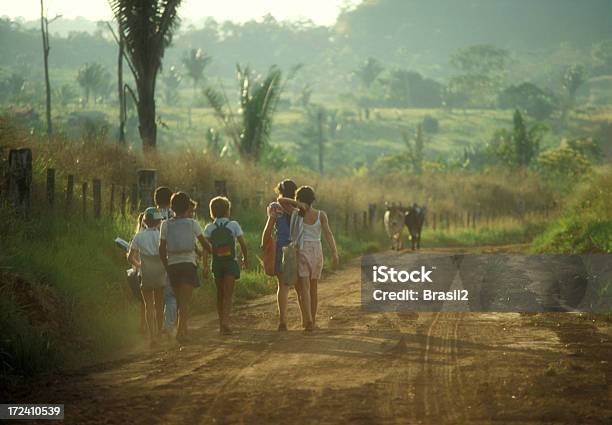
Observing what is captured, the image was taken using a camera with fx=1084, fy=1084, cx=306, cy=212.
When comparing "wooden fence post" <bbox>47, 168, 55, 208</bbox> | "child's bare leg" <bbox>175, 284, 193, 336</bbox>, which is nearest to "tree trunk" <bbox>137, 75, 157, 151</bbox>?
"wooden fence post" <bbox>47, 168, 55, 208</bbox>

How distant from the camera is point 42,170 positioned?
62.6ft

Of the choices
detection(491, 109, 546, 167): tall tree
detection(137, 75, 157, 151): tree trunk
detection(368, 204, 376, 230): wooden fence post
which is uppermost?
detection(137, 75, 157, 151): tree trunk

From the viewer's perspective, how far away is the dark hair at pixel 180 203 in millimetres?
12469

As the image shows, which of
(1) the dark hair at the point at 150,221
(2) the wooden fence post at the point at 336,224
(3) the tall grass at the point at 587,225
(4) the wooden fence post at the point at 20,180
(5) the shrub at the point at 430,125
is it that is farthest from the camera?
(5) the shrub at the point at 430,125

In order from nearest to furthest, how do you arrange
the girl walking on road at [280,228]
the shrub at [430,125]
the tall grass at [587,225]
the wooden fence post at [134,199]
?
the girl walking on road at [280,228] < the wooden fence post at [134,199] < the tall grass at [587,225] < the shrub at [430,125]

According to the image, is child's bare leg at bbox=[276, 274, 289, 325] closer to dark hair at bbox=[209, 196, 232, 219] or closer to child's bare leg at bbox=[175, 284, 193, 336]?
dark hair at bbox=[209, 196, 232, 219]

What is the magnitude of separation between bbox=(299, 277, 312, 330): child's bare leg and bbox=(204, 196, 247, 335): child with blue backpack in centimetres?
83

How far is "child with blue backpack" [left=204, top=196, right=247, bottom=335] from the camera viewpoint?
13.1 meters

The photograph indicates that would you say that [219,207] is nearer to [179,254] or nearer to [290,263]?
[179,254]

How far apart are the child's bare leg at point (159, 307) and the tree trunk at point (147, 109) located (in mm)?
15005

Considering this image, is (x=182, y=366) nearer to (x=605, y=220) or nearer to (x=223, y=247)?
(x=223, y=247)

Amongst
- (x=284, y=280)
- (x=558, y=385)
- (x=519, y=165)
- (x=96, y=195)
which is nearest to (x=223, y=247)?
(x=284, y=280)

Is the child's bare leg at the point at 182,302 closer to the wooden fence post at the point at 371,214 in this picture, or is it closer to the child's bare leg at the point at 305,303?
the child's bare leg at the point at 305,303

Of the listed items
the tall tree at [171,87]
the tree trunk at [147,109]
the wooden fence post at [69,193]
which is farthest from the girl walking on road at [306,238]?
the tall tree at [171,87]
